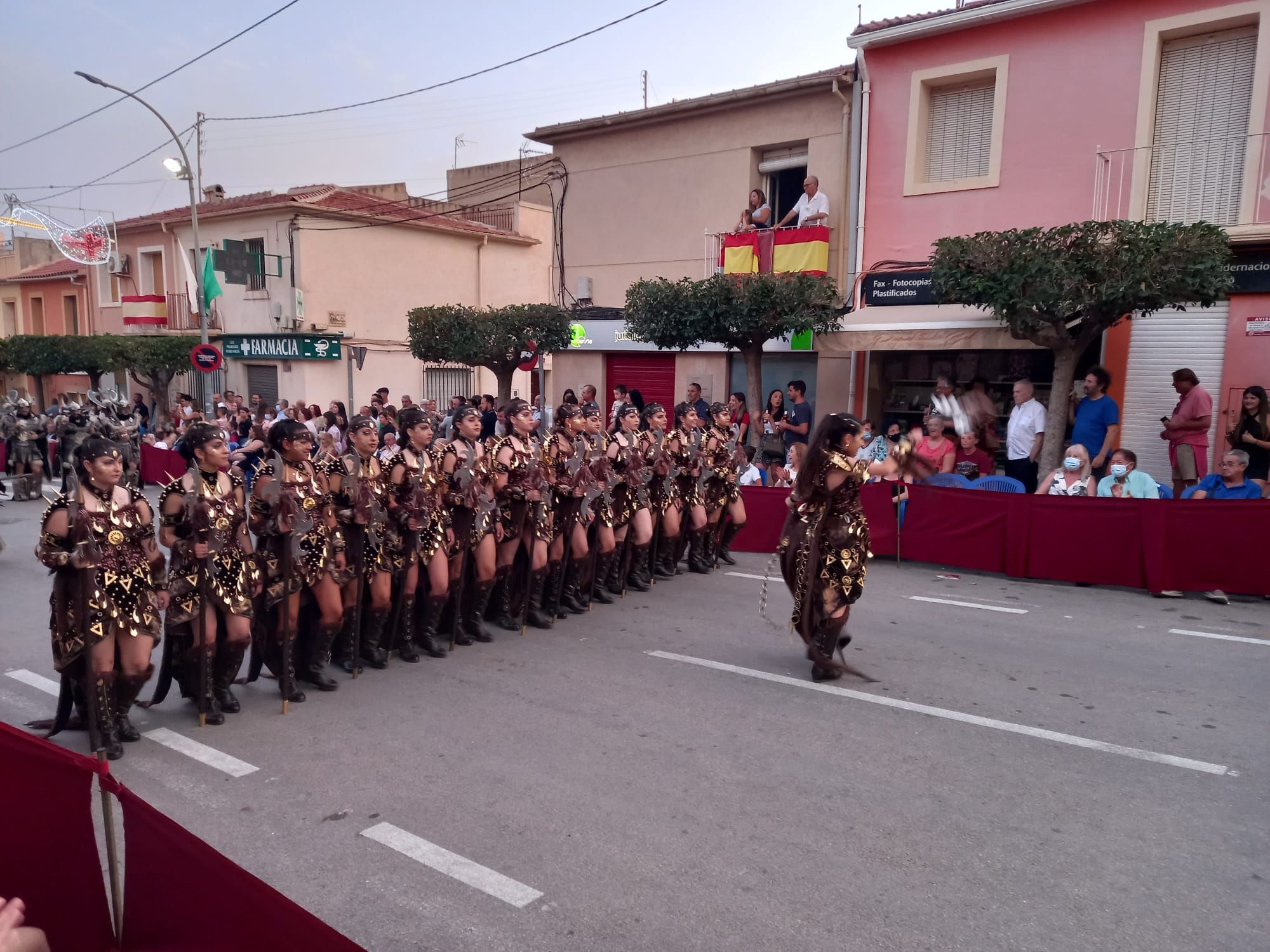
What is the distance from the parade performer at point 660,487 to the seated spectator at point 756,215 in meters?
8.52

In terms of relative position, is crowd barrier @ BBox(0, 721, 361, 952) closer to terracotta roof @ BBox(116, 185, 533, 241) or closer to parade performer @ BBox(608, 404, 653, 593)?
parade performer @ BBox(608, 404, 653, 593)

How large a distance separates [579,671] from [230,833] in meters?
2.69

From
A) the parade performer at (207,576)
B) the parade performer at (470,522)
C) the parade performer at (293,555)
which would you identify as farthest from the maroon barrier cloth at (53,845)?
the parade performer at (470,522)

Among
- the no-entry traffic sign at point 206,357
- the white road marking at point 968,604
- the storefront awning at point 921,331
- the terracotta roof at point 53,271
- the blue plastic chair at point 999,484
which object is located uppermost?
the terracotta roof at point 53,271

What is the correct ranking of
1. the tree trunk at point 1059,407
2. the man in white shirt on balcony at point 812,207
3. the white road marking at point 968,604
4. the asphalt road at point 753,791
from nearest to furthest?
1. the asphalt road at point 753,791
2. the white road marking at point 968,604
3. the tree trunk at point 1059,407
4. the man in white shirt on balcony at point 812,207

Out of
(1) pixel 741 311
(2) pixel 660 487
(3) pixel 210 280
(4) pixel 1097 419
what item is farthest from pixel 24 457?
(4) pixel 1097 419

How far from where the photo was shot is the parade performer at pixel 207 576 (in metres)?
5.29

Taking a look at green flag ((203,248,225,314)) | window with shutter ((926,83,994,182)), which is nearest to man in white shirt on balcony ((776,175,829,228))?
window with shutter ((926,83,994,182))

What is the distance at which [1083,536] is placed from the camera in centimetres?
911

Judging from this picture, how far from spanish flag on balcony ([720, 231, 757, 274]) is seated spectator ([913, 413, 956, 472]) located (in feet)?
19.7

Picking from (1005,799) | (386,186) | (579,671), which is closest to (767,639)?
(579,671)

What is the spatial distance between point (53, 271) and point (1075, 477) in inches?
1508

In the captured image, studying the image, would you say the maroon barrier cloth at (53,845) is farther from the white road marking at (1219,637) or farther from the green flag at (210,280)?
the green flag at (210,280)

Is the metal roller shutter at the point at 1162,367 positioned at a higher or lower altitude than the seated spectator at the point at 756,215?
lower
